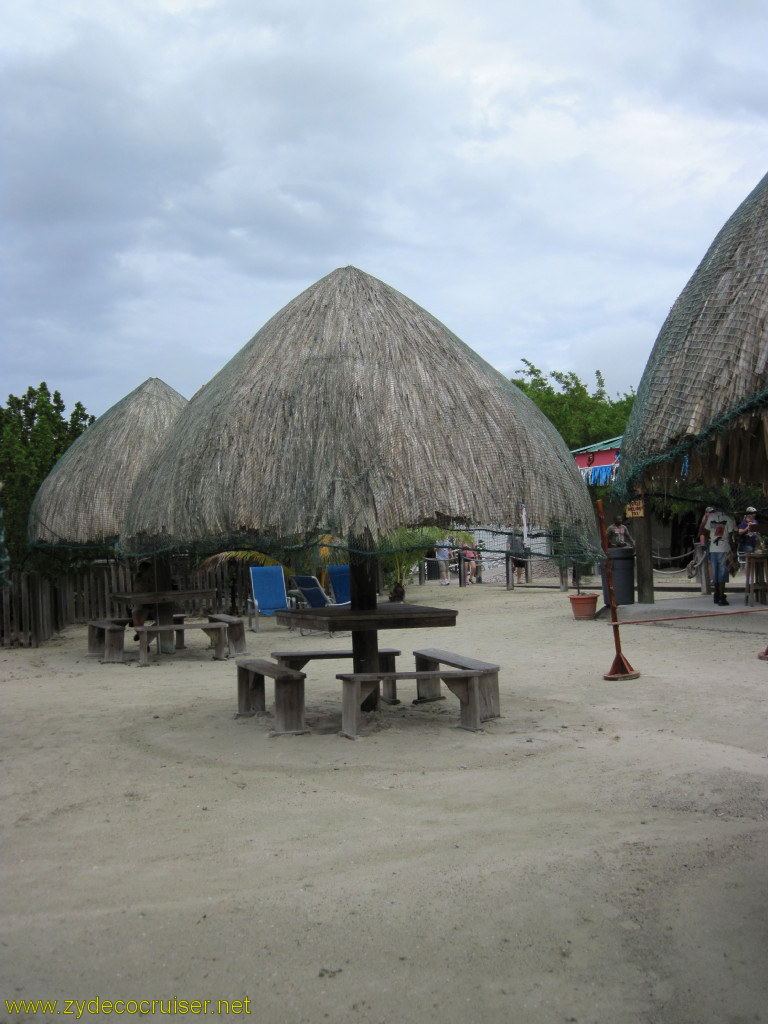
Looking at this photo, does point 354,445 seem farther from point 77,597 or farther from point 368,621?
point 77,597

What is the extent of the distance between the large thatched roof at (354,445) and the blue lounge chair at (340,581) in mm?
7232

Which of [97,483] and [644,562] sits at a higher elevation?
[97,483]

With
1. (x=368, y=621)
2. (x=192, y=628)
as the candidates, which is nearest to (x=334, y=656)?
(x=368, y=621)

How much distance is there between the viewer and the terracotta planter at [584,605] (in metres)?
13.2

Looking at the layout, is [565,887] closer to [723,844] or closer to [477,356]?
[723,844]

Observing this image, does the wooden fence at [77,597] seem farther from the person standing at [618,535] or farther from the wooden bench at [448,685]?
the wooden bench at [448,685]

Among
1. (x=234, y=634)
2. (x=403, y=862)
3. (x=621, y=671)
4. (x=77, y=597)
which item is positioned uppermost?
(x=77, y=597)

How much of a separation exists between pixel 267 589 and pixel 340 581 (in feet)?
5.57

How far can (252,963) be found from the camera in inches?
113

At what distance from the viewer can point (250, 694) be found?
695 cm

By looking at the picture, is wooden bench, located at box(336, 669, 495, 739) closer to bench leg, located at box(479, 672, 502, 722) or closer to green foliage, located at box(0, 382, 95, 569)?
bench leg, located at box(479, 672, 502, 722)

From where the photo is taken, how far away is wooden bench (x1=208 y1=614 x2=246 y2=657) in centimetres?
1119

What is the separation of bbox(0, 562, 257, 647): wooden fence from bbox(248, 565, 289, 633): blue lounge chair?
1177mm

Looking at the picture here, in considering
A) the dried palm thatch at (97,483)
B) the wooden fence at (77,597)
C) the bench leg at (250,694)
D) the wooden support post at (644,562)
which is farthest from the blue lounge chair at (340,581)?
the bench leg at (250,694)
